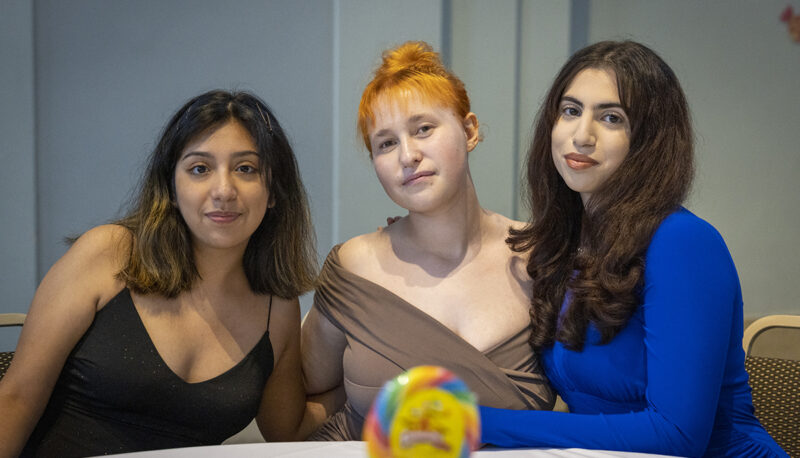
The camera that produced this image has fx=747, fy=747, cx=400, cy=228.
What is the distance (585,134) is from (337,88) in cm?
152

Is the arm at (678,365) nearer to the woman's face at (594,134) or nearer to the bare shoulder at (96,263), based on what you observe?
the woman's face at (594,134)

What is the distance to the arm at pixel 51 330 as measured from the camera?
1.68 metres

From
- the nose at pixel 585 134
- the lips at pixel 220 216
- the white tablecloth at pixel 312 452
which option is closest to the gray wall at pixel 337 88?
the lips at pixel 220 216

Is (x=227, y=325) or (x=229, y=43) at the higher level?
(x=229, y=43)

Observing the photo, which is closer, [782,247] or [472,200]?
[472,200]

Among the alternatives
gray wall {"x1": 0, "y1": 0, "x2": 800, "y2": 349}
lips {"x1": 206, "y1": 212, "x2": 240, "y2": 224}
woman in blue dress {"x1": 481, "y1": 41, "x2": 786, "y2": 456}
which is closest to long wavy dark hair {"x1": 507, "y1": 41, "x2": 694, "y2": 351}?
woman in blue dress {"x1": 481, "y1": 41, "x2": 786, "y2": 456}

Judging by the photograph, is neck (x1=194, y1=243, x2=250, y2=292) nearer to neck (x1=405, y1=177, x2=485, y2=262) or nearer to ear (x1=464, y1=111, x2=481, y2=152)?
neck (x1=405, y1=177, x2=485, y2=262)

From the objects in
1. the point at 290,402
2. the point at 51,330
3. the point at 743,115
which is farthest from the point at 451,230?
the point at 743,115

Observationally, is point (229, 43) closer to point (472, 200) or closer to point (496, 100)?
point (496, 100)

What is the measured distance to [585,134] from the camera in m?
1.61

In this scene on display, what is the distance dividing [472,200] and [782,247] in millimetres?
1931

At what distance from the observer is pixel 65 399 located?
1808 millimetres

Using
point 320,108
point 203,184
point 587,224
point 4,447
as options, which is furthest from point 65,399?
point 320,108

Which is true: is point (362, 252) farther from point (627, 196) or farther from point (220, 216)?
point (627, 196)
